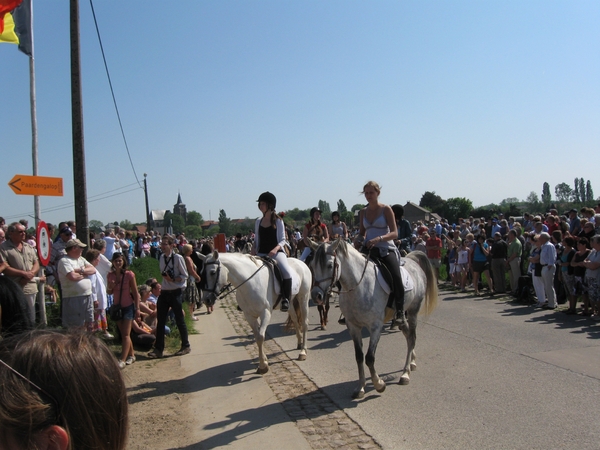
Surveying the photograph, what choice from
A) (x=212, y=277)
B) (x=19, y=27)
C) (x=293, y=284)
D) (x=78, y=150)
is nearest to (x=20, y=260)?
(x=212, y=277)

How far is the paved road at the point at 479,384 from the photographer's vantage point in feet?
16.2

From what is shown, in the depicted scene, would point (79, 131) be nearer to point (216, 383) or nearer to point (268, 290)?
point (268, 290)

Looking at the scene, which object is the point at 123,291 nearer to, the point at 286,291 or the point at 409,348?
the point at 286,291

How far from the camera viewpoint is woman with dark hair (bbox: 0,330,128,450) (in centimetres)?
132

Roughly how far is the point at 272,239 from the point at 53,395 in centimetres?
771

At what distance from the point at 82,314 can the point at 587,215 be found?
14013 millimetres

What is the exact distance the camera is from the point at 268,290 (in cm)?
835

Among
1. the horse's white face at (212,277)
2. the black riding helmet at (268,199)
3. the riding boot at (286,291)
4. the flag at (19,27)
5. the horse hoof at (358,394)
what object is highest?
the flag at (19,27)

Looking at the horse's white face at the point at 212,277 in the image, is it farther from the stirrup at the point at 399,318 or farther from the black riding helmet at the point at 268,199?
the stirrup at the point at 399,318

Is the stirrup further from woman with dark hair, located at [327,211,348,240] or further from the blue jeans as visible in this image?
woman with dark hair, located at [327,211,348,240]

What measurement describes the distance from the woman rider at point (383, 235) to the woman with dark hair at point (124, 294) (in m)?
4.21

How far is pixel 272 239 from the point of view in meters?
9.03

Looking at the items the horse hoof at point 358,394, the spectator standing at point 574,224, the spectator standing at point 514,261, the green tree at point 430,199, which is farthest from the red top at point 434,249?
the green tree at point 430,199

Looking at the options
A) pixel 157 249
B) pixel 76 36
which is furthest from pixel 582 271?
pixel 157 249
